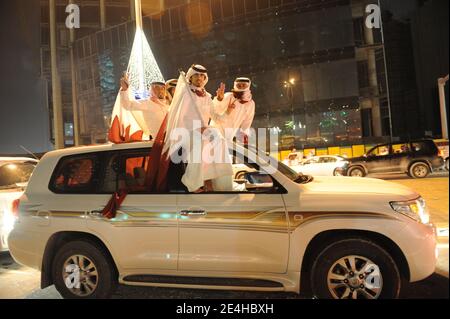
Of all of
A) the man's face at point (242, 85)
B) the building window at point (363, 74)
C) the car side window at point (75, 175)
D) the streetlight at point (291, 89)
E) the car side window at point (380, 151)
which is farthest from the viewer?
the building window at point (363, 74)

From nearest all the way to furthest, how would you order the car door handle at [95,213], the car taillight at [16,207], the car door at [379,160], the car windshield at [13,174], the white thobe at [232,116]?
the car door handle at [95,213], the car taillight at [16,207], the white thobe at [232,116], the car windshield at [13,174], the car door at [379,160]

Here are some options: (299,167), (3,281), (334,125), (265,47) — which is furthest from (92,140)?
(3,281)

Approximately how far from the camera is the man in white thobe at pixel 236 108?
5.55m

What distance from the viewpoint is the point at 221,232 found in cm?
366

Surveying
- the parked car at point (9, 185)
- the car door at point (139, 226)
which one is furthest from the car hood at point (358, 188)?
the parked car at point (9, 185)

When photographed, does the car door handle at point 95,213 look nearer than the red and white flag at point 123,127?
Yes

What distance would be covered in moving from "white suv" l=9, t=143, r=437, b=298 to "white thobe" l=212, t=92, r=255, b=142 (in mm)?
1298

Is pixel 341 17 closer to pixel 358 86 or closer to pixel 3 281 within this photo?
pixel 358 86

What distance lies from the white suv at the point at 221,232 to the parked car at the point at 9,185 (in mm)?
1609

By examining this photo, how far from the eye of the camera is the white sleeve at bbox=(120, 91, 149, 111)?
17.2ft

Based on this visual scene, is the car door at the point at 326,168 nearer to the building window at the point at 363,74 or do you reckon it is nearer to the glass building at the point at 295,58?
the glass building at the point at 295,58

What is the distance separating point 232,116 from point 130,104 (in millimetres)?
1474

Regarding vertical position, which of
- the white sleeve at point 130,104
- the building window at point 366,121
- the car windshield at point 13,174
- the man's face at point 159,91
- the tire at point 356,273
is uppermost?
the building window at point 366,121
